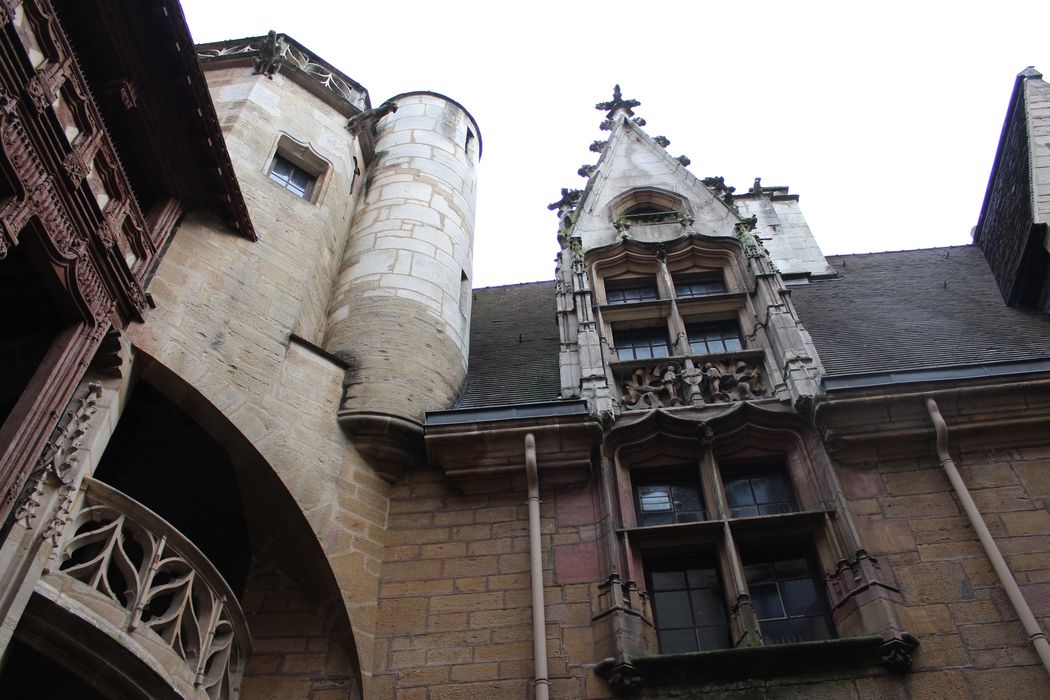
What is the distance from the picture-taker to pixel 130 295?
19.4 feet

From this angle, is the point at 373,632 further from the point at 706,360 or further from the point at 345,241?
the point at 345,241

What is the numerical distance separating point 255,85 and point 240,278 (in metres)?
3.68

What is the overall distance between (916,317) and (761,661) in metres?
5.99

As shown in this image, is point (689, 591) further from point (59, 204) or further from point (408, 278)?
point (59, 204)

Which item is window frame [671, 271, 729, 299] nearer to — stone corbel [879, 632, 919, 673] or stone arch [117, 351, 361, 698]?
stone corbel [879, 632, 919, 673]

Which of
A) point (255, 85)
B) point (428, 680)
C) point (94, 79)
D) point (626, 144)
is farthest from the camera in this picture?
point (626, 144)

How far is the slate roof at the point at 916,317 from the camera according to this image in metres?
8.44

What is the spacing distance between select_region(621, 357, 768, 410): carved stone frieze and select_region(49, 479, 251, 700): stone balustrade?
383 cm

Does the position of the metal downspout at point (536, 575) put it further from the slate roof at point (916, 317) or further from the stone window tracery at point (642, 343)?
the slate roof at point (916, 317)

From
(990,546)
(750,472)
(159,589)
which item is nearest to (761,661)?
(990,546)

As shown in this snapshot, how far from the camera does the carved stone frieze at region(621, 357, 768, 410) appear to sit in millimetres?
7496

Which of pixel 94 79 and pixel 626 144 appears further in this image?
pixel 626 144

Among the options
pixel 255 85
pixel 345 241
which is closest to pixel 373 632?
pixel 345 241

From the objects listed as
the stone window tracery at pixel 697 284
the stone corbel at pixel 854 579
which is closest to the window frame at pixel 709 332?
the stone window tracery at pixel 697 284
